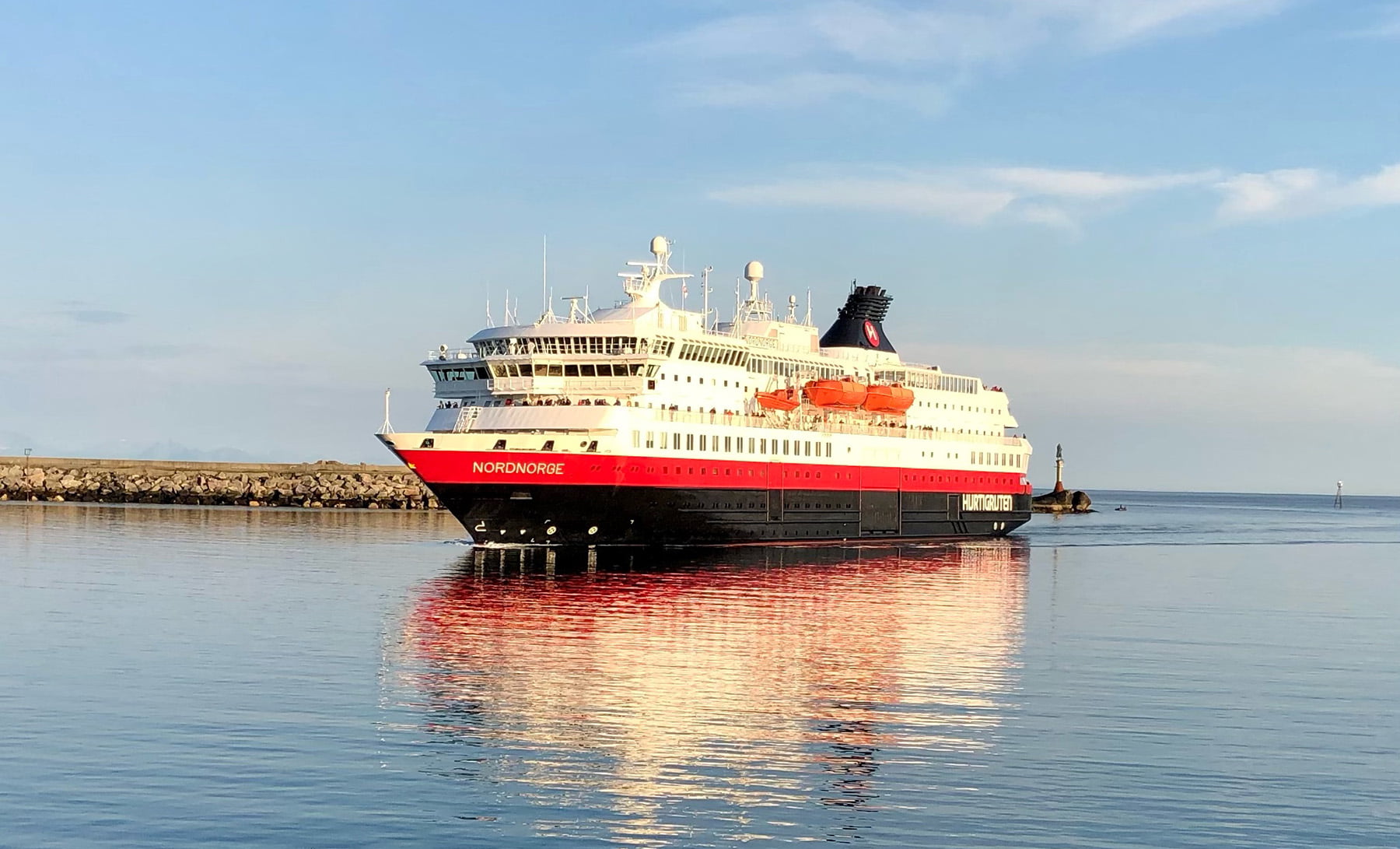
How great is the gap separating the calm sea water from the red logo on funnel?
1146 inches

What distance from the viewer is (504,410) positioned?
55.6 metres

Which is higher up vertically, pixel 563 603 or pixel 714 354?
pixel 714 354

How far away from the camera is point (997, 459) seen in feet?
268

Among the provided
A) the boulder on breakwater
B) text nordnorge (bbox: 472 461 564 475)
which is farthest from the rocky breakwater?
the boulder on breakwater

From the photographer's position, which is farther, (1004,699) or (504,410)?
(504,410)

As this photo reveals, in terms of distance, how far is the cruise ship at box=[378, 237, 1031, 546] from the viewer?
53.6 metres

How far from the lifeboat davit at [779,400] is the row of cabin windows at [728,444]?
1.78 m

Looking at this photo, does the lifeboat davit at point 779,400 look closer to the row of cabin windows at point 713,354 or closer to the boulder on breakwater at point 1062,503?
the row of cabin windows at point 713,354

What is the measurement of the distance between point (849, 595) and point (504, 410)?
676 inches

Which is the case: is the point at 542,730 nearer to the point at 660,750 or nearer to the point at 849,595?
the point at 660,750

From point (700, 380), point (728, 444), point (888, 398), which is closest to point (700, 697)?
point (728, 444)

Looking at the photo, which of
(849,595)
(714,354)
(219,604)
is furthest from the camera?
(714,354)

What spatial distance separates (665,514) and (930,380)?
1056 inches

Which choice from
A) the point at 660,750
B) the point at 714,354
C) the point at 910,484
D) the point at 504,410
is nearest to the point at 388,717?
the point at 660,750
